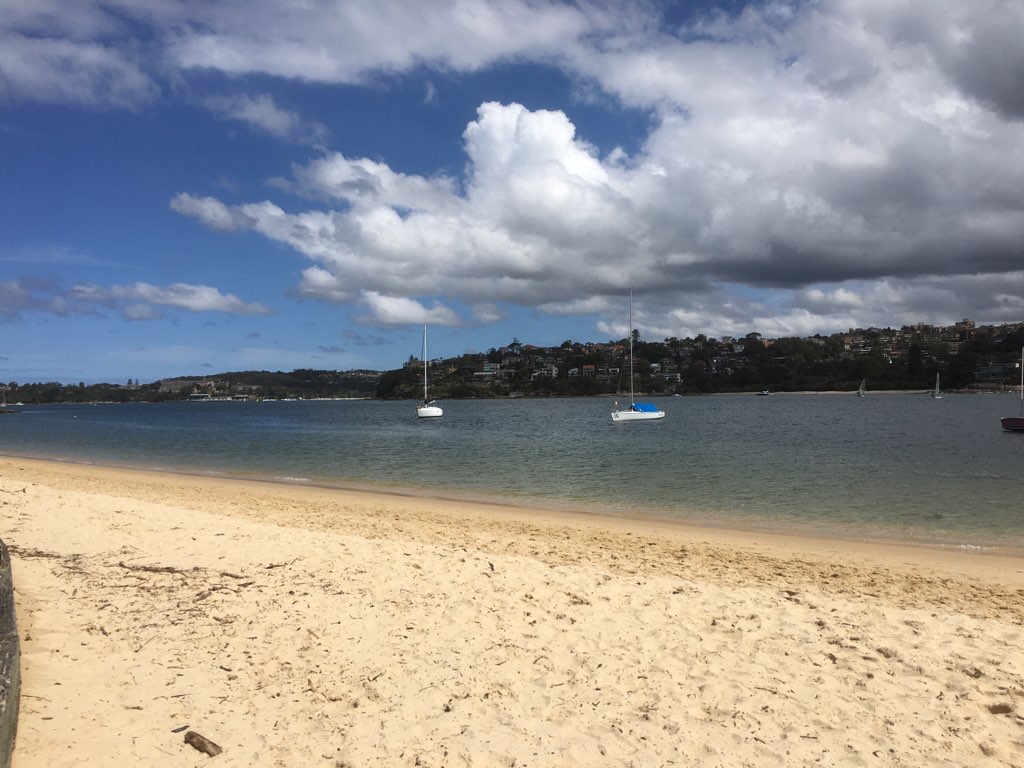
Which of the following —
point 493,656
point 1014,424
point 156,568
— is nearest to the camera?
point 493,656

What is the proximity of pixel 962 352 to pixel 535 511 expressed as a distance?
204 metres

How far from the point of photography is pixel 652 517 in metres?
16.8

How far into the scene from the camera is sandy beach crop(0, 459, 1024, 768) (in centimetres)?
456

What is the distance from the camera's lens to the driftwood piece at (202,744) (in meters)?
4.43

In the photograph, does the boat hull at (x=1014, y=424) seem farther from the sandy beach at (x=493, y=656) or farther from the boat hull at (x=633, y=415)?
the sandy beach at (x=493, y=656)

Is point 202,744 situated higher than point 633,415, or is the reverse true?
point 202,744

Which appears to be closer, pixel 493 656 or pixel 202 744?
pixel 202 744

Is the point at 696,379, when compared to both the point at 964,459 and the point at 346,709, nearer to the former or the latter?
the point at 964,459

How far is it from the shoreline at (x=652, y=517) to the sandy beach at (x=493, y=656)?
3092 millimetres

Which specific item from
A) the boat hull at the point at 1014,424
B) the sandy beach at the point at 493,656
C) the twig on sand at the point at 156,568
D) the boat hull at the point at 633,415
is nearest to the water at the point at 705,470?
the boat hull at the point at 1014,424

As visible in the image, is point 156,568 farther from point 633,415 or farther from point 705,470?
point 633,415

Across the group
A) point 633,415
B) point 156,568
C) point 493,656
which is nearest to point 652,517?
point 493,656

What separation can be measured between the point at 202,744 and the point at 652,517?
13699 millimetres

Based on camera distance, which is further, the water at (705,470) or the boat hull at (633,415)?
the boat hull at (633,415)
